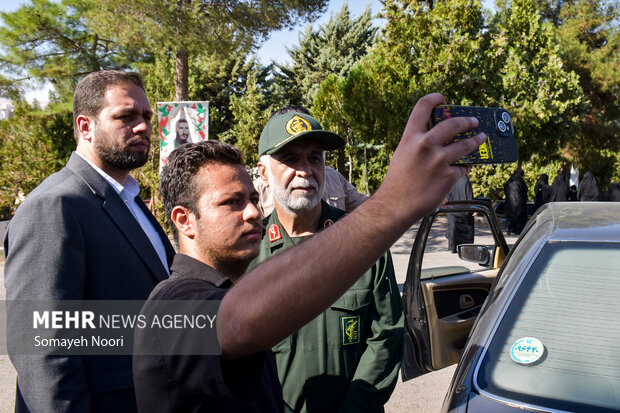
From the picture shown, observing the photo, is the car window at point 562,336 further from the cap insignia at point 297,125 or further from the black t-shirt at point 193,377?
the cap insignia at point 297,125

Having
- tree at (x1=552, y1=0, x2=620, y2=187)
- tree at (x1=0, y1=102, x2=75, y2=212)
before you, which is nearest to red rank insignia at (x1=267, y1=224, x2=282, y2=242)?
tree at (x1=0, y1=102, x2=75, y2=212)

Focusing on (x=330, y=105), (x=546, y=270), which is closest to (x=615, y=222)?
(x=546, y=270)

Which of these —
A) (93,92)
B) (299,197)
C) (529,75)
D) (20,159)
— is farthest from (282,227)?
(20,159)

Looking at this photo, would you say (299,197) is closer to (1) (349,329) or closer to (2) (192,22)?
(1) (349,329)

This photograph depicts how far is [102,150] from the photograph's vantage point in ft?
6.34

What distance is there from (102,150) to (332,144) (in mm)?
970

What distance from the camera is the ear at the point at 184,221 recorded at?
125cm

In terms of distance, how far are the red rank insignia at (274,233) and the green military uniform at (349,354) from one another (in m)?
0.37

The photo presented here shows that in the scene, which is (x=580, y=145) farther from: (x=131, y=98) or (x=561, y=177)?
(x=131, y=98)

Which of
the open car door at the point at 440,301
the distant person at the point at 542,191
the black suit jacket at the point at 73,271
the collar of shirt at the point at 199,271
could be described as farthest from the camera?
the distant person at the point at 542,191

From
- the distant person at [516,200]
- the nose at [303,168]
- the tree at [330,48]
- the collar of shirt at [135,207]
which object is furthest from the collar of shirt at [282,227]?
the tree at [330,48]

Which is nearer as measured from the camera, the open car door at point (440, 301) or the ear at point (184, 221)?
the ear at point (184, 221)

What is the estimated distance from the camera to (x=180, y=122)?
6883mm

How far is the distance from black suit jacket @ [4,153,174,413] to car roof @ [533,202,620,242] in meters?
1.61
